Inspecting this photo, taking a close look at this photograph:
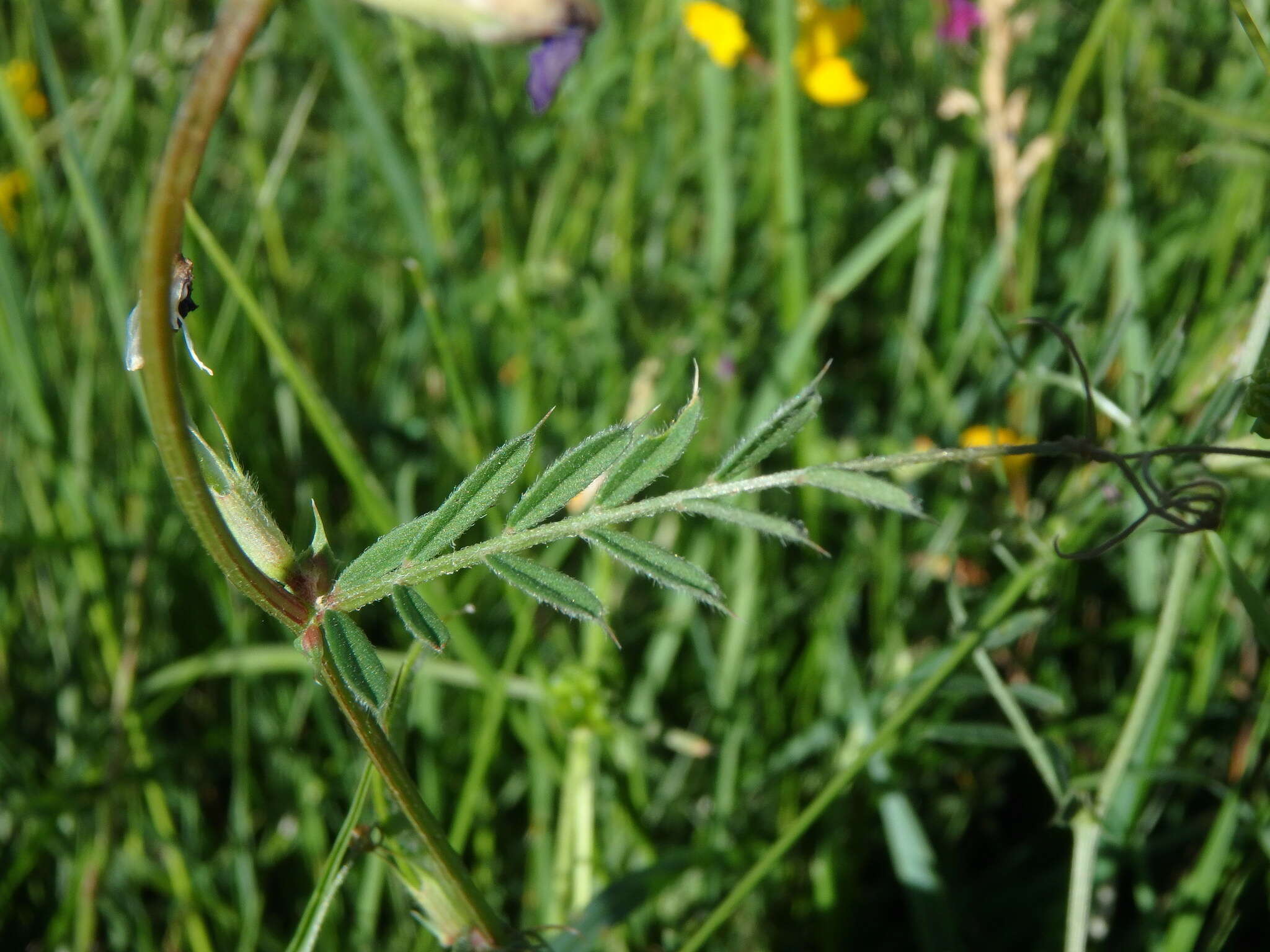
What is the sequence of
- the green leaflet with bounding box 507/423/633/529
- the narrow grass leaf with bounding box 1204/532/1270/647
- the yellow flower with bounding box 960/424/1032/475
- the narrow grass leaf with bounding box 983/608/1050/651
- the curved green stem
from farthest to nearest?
the yellow flower with bounding box 960/424/1032/475 → the narrow grass leaf with bounding box 983/608/1050/651 → the narrow grass leaf with bounding box 1204/532/1270/647 → the green leaflet with bounding box 507/423/633/529 → the curved green stem

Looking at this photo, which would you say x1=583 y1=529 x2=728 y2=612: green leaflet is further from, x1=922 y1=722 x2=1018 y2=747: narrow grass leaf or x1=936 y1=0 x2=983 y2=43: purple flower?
x1=936 y1=0 x2=983 y2=43: purple flower

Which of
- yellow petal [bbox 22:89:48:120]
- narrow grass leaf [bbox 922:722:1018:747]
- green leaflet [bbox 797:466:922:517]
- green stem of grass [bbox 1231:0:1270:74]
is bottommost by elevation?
narrow grass leaf [bbox 922:722:1018:747]

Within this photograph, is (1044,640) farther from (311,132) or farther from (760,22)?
(311,132)

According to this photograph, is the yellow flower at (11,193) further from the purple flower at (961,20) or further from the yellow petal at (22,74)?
the purple flower at (961,20)

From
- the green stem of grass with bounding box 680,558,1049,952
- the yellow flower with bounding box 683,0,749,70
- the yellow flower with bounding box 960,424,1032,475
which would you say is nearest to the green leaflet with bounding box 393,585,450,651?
the green stem of grass with bounding box 680,558,1049,952

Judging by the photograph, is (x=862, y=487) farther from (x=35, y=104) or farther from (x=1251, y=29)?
(x=35, y=104)

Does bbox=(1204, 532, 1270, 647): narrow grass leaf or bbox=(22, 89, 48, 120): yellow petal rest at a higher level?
bbox=(22, 89, 48, 120): yellow petal

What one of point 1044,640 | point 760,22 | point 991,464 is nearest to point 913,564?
point 1044,640

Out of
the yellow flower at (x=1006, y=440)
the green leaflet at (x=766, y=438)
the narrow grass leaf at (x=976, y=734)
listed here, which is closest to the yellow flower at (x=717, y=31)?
the yellow flower at (x=1006, y=440)
